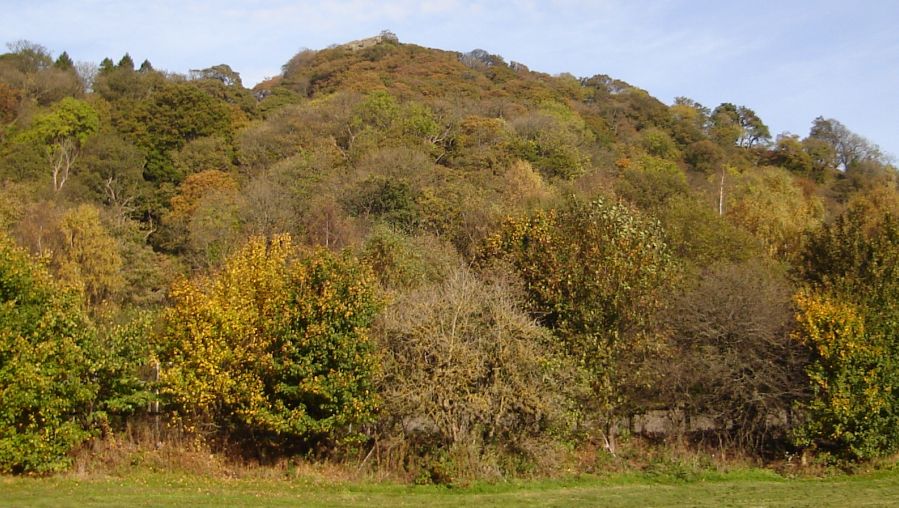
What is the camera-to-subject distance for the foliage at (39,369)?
1872 cm

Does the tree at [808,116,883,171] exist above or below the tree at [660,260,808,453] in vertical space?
above

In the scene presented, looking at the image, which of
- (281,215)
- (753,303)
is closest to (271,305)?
(753,303)

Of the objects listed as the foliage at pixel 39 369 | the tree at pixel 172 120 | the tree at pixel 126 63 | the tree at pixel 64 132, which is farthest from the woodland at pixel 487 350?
the tree at pixel 126 63

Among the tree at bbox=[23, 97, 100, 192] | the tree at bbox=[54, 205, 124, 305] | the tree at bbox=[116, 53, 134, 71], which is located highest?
the tree at bbox=[116, 53, 134, 71]

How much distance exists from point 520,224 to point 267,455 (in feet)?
34.0

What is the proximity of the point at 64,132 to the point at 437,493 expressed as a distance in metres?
51.7

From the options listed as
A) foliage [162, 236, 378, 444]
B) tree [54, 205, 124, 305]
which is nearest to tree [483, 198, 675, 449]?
foliage [162, 236, 378, 444]

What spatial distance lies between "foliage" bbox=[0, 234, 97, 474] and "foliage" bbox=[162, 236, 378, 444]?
2104mm

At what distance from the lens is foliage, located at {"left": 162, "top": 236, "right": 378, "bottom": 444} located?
20.2 m

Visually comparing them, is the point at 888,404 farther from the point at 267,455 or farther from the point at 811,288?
the point at 267,455

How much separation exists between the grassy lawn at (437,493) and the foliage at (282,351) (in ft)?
5.84

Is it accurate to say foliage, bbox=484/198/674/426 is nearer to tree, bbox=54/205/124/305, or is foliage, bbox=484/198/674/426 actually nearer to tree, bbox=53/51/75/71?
tree, bbox=54/205/124/305

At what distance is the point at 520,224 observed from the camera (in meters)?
26.1

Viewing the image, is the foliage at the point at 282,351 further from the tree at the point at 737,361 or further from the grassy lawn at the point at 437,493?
the tree at the point at 737,361
